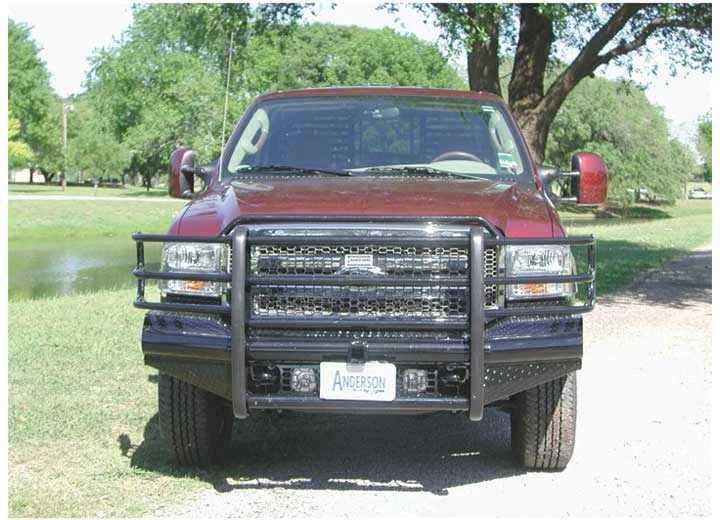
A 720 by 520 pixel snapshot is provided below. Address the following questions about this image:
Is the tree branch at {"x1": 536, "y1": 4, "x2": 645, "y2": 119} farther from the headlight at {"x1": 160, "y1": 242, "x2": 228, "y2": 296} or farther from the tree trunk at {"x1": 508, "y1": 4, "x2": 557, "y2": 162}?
the headlight at {"x1": 160, "y1": 242, "x2": 228, "y2": 296}

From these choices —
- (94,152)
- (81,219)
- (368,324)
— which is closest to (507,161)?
(368,324)

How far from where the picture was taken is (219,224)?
4664 mm

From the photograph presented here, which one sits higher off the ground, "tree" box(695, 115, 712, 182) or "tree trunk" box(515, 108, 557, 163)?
"tree" box(695, 115, 712, 182)

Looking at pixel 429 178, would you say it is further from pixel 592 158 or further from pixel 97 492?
pixel 97 492

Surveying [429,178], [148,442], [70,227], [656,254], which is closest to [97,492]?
[148,442]

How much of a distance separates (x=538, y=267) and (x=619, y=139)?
161ft

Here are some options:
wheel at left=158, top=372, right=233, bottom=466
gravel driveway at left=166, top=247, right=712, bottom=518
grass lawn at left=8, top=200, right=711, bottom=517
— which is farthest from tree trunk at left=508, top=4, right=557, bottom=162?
wheel at left=158, top=372, right=233, bottom=466

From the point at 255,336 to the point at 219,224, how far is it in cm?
55

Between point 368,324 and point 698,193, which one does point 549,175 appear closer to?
point 368,324

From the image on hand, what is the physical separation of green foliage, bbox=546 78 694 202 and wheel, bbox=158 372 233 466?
45374 mm

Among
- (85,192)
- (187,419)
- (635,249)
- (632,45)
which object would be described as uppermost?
(632,45)

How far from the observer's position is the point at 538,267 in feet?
15.3

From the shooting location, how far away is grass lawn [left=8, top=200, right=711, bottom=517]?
4762 mm

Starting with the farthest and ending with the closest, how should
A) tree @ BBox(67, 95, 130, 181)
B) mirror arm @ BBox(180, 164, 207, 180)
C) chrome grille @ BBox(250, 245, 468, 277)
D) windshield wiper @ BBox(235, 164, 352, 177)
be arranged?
tree @ BBox(67, 95, 130, 181) → mirror arm @ BBox(180, 164, 207, 180) → windshield wiper @ BBox(235, 164, 352, 177) → chrome grille @ BBox(250, 245, 468, 277)
